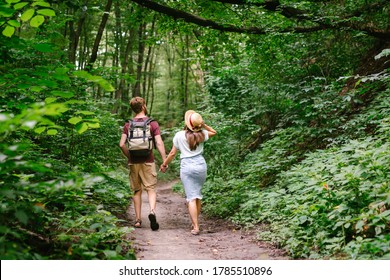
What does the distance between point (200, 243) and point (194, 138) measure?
6.07 ft

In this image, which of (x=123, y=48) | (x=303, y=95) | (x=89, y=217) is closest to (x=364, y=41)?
(x=303, y=95)

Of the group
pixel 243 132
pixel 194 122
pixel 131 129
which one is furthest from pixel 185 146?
pixel 243 132

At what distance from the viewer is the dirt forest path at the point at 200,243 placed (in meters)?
4.45

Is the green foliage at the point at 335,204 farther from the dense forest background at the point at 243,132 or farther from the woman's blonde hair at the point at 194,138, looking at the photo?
the woman's blonde hair at the point at 194,138

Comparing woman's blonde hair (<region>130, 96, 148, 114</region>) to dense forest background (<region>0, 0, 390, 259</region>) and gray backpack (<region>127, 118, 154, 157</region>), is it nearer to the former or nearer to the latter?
gray backpack (<region>127, 118, 154, 157</region>)

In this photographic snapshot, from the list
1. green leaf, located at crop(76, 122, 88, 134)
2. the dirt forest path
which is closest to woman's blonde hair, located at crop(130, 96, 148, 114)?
the dirt forest path

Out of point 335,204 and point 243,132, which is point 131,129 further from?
point 243,132

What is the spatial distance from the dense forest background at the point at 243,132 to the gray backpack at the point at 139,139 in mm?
864

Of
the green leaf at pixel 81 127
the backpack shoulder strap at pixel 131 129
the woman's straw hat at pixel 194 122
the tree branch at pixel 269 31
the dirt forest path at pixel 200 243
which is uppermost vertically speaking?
the tree branch at pixel 269 31

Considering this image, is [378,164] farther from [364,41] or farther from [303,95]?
[364,41]

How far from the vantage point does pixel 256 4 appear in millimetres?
7418

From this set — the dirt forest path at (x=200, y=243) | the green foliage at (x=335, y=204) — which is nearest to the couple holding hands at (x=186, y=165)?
the dirt forest path at (x=200, y=243)

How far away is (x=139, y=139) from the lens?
6.11 m

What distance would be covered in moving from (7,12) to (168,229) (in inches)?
180
